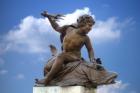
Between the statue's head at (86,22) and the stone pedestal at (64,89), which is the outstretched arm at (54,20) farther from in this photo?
→ the stone pedestal at (64,89)

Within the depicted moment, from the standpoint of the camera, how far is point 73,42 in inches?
326

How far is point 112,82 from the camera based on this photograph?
802 centimetres

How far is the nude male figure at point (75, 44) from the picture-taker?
8.26 metres

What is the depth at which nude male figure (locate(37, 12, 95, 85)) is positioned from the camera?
27.1 feet

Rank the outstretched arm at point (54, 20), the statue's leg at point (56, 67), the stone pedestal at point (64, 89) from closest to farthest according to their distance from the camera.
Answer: the stone pedestal at point (64, 89) < the statue's leg at point (56, 67) < the outstretched arm at point (54, 20)

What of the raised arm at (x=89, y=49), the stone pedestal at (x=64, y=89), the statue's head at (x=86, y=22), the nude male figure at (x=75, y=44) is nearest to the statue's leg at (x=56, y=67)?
the nude male figure at (x=75, y=44)

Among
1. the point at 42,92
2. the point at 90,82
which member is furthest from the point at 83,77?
the point at 42,92

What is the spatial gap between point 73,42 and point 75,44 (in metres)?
0.06

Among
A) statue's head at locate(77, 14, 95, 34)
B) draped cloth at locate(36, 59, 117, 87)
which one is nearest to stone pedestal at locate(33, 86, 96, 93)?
draped cloth at locate(36, 59, 117, 87)

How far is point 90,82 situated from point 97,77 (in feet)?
0.55

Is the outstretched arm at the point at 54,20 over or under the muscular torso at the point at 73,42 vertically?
over

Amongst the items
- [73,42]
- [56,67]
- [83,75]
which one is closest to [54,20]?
[73,42]

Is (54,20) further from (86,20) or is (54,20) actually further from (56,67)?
(56,67)

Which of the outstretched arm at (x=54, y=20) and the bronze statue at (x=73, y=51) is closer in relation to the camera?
the bronze statue at (x=73, y=51)
